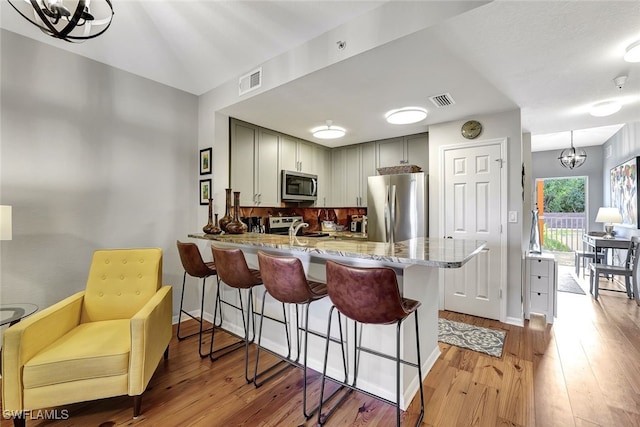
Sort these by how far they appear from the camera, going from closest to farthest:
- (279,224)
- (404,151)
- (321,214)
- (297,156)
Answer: (404,151), (279,224), (297,156), (321,214)

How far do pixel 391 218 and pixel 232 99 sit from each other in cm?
234

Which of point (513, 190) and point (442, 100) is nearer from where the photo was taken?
point (442, 100)

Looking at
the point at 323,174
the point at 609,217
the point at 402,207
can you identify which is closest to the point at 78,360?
the point at 402,207

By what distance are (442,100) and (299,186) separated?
7.44 feet

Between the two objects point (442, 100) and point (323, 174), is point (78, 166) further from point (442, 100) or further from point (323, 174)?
point (442, 100)

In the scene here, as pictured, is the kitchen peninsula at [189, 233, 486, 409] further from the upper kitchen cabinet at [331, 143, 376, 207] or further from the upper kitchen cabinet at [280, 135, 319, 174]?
the upper kitchen cabinet at [331, 143, 376, 207]

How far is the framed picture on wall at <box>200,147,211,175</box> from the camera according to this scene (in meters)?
3.28

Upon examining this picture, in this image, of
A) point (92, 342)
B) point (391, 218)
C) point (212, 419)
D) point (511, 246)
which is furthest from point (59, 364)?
point (511, 246)

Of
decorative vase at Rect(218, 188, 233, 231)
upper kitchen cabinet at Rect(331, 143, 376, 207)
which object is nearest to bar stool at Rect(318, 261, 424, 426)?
decorative vase at Rect(218, 188, 233, 231)

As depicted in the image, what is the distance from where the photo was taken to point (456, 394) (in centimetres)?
193

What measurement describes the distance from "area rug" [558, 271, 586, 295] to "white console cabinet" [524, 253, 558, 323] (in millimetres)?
1649

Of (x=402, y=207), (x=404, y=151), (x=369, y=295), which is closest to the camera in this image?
(x=369, y=295)

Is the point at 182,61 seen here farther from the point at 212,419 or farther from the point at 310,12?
the point at 212,419

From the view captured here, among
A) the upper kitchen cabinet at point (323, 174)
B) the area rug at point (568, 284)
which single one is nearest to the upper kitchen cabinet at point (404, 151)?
the upper kitchen cabinet at point (323, 174)
